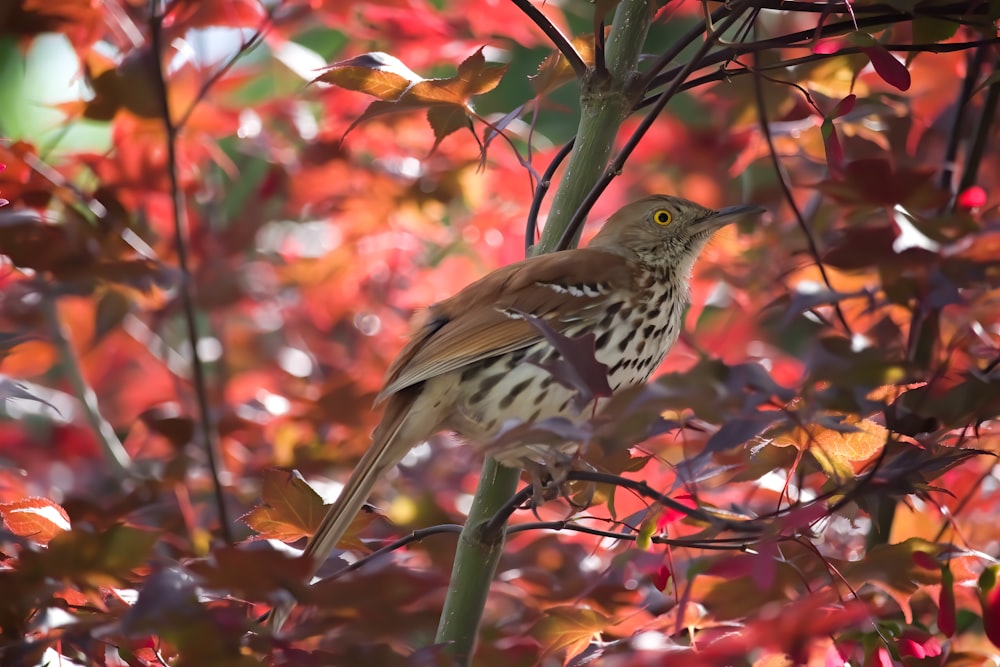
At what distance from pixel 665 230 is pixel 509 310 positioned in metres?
0.55

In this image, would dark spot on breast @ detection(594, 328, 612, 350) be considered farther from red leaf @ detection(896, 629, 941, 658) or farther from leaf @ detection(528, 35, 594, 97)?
red leaf @ detection(896, 629, 941, 658)

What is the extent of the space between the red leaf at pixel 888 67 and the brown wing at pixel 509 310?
560 millimetres

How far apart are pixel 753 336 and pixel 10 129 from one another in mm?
3101

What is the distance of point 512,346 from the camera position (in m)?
1.71

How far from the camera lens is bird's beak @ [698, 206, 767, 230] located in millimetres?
1919

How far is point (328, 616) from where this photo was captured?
3.08 ft

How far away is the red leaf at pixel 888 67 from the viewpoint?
1264mm

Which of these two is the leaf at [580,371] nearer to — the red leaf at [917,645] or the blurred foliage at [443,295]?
the blurred foliage at [443,295]

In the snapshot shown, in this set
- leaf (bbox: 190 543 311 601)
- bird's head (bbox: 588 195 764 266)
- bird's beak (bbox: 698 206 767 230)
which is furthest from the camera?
bird's head (bbox: 588 195 764 266)

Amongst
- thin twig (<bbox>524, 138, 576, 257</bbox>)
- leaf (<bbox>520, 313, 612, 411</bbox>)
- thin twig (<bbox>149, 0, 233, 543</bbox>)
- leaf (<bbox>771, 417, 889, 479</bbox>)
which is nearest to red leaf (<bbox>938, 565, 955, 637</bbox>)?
leaf (<bbox>771, 417, 889, 479</bbox>)

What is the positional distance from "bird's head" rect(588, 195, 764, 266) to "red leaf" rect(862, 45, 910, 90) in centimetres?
75

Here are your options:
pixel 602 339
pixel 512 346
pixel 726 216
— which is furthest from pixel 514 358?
pixel 726 216

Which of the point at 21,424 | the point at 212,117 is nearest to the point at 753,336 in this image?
the point at 212,117

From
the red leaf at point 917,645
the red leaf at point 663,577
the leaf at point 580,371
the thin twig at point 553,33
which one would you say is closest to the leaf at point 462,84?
the thin twig at point 553,33
